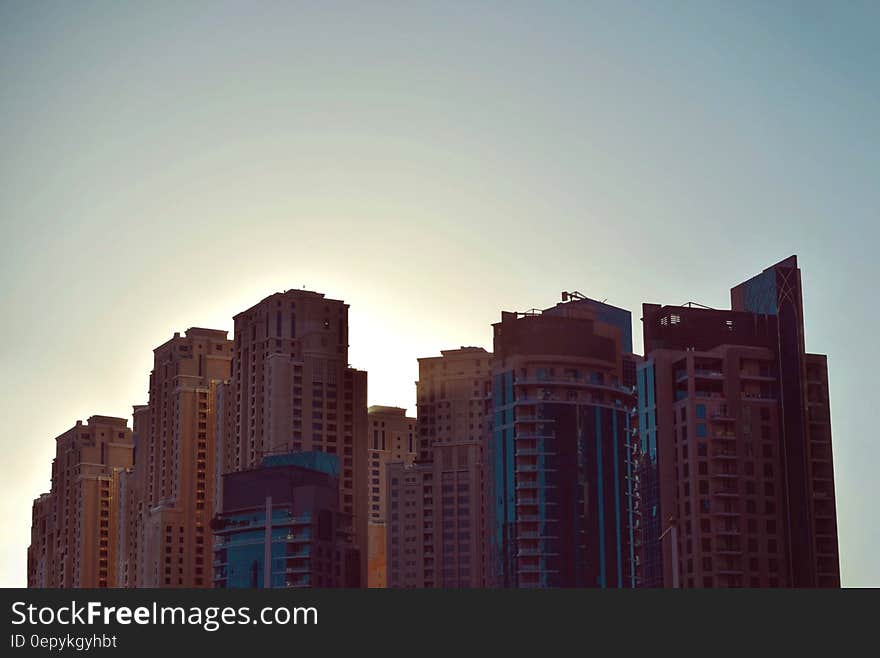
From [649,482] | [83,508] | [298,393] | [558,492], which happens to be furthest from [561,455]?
[83,508]

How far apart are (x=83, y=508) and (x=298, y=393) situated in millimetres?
39169

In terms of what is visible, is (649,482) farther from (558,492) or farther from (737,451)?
(558,492)

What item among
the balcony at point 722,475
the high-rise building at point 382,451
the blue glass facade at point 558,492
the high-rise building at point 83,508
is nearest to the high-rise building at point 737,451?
the balcony at point 722,475

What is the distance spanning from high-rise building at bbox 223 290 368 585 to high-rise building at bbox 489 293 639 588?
96.0 feet

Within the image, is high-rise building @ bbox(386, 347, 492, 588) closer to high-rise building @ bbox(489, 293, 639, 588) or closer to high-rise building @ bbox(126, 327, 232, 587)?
high-rise building @ bbox(126, 327, 232, 587)

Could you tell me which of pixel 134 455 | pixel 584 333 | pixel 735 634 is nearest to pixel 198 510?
pixel 134 455

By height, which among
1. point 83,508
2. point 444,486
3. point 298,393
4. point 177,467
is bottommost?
point 444,486

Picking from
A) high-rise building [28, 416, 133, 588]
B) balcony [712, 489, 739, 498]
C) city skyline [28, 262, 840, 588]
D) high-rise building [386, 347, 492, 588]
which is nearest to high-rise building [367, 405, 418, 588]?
city skyline [28, 262, 840, 588]

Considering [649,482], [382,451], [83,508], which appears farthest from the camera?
[382,451]

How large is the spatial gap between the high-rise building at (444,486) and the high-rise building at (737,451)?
4323cm

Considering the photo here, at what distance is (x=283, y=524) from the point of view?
122 meters

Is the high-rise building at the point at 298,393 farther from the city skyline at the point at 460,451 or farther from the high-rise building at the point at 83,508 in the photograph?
the high-rise building at the point at 83,508

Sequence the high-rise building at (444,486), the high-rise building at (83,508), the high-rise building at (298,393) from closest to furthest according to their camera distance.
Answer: the high-rise building at (298,393) → the high-rise building at (444,486) → the high-rise building at (83,508)

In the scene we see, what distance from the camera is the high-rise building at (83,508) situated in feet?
523
